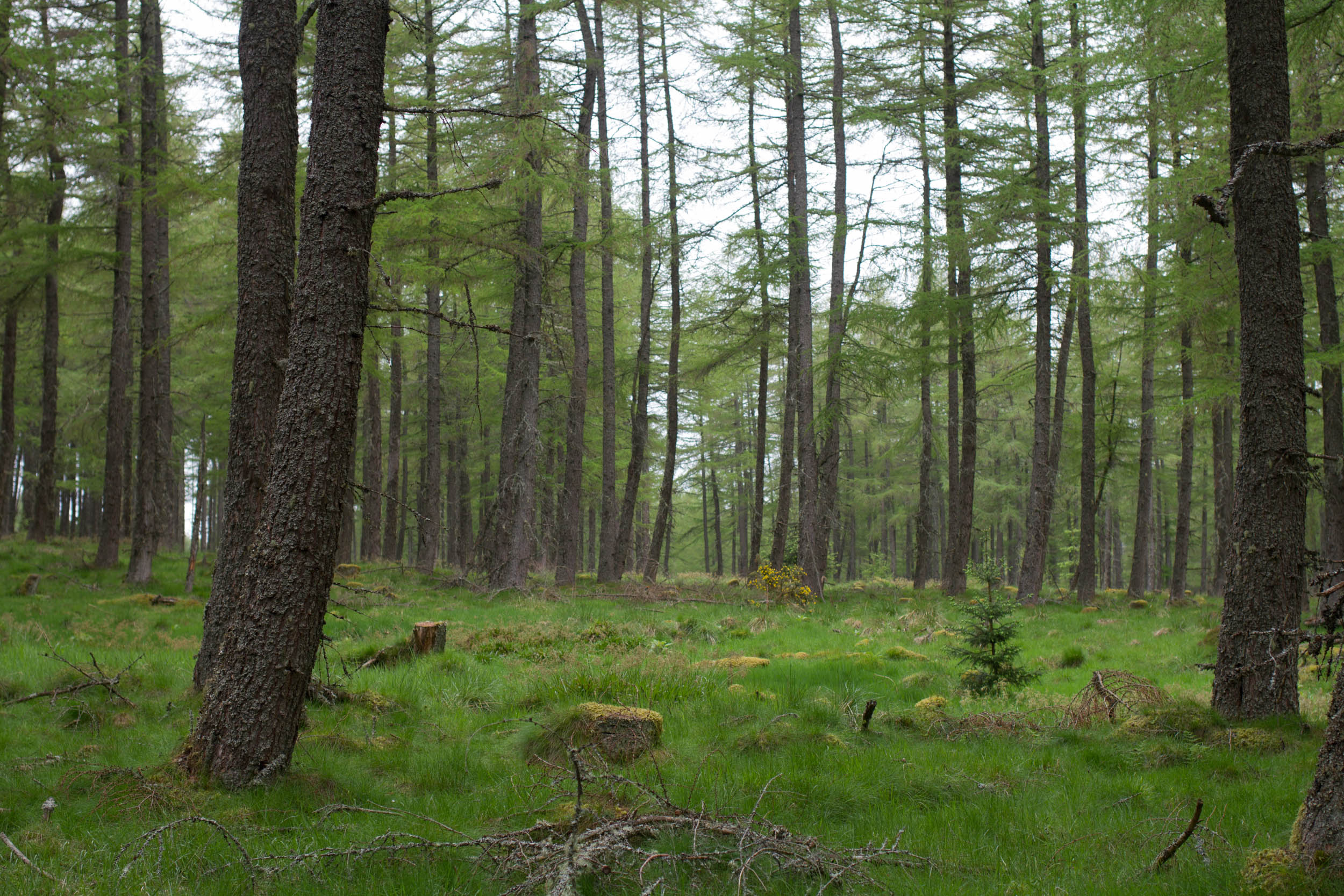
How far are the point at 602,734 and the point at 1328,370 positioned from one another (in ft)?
41.0

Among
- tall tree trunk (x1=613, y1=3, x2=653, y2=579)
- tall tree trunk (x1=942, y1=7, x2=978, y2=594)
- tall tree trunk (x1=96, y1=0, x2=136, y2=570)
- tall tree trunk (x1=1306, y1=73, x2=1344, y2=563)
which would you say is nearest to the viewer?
tall tree trunk (x1=1306, y1=73, x2=1344, y2=563)

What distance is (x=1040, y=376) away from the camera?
608 inches

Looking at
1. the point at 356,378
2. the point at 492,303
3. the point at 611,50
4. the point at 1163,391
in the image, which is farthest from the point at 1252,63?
the point at 1163,391

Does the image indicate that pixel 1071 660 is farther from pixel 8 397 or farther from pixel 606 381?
pixel 8 397

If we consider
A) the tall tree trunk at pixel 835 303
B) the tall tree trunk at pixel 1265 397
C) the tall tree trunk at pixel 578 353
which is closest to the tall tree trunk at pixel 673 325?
the tall tree trunk at pixel 578 353

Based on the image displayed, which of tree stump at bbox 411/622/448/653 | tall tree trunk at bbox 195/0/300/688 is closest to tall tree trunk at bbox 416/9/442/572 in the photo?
tree stump at bbox 411/622/448/653

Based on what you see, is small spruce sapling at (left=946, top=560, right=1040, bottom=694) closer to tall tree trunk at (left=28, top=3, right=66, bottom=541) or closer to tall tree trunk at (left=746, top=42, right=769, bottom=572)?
tall tree trunk at (left=746, top=42, right=769, bottom=572)

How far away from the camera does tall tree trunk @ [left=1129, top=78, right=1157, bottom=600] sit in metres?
14.5

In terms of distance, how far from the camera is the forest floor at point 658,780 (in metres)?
3.41

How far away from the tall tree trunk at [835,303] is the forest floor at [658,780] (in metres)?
8.86

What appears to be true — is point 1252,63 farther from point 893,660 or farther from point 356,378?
point 356,378

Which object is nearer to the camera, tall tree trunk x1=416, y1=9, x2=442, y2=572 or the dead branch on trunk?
the dead branch on trunk

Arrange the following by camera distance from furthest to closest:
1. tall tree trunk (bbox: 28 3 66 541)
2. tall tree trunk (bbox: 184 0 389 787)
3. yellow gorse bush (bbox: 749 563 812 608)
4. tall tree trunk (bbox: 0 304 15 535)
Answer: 1. tall tree trunk (bbox: 0 304 15 535)
2. tall tree trunk (bbox: 28 3 66 541)
3. yellow gorse bush (bbox: 749 563 812 608)
4. tall tree trunk (bbox: 184 0 389 787)

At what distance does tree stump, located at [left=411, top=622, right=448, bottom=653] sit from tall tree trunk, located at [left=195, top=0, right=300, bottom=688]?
2.17 metres
